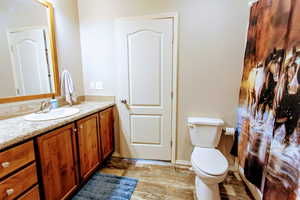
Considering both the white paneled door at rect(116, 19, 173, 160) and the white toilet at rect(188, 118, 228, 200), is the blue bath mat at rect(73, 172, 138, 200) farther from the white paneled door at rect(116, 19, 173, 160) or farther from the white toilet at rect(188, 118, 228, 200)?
the white toilet at rect(188, 118, 228, 200)

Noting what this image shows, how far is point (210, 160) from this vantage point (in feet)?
4.78

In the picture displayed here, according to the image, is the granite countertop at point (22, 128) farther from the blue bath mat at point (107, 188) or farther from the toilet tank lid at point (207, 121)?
the toilet tank lid at point (207, 121)

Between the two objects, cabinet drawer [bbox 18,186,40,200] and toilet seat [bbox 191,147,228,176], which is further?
toilet seat [bbox 191,147,228,176]

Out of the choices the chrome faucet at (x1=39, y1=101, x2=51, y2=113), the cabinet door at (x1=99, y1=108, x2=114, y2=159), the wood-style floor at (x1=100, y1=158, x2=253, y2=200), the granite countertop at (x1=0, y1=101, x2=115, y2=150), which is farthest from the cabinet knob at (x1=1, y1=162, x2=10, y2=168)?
the wood-style floor at (x1=100, y1=158, x2=253, y2=200)

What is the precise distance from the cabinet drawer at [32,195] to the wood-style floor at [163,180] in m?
0.86

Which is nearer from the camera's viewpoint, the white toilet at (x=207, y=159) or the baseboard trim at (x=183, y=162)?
the white toilet at (x=207, y=159)

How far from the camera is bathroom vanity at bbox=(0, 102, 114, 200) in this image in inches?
36.1

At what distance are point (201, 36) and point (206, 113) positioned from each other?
971mm

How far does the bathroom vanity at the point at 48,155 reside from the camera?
92cm

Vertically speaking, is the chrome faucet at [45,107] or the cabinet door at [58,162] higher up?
the chrome faucet at [45,107]

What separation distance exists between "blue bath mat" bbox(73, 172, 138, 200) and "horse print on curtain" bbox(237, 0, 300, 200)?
4.09 ft

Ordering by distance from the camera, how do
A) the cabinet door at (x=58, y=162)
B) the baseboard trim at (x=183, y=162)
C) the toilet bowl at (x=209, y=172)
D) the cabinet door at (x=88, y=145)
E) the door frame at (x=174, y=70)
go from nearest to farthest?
the cabinet door at (x=58, y=162)
the toilet bowl at (x=209, y=172)
the cabinet door at (x=88, y=145)
the door frame at (x=174, y=70)
the baseboard trim at (x=183, y=162)

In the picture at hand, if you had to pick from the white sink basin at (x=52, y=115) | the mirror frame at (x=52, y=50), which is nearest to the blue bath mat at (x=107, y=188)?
the white sink basin at (x=52, y=115)

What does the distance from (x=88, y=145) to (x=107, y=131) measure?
1.36 ft
